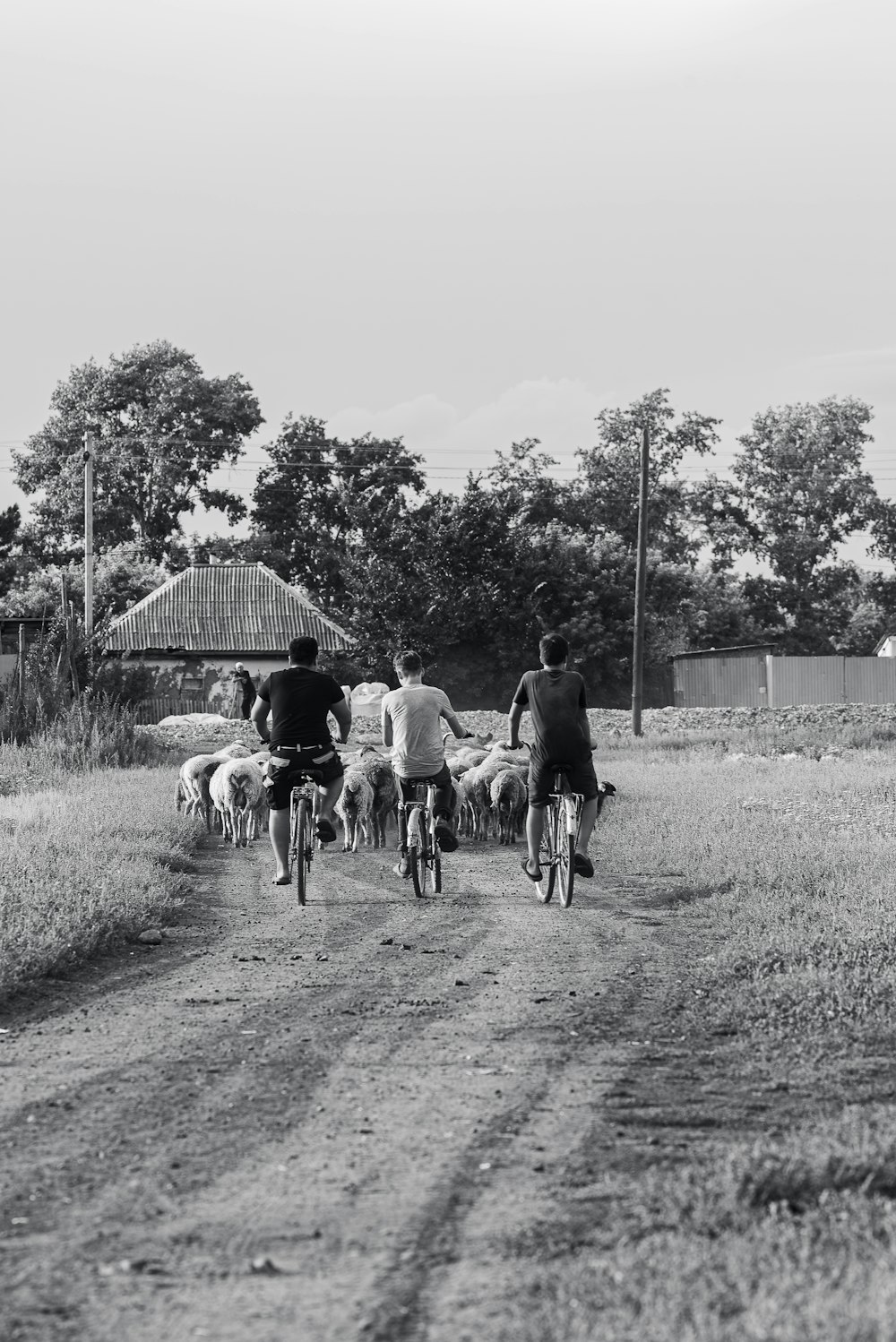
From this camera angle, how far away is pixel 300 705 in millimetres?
11484

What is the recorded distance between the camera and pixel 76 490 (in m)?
57.7

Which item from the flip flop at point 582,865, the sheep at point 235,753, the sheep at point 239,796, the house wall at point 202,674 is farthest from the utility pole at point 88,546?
the flip flop at point 582,865

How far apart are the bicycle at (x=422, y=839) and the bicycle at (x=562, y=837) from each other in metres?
0.84

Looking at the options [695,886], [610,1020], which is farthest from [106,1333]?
[695,886]

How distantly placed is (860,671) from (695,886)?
40.2 metres

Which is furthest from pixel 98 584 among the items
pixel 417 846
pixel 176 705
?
pixel 417 846

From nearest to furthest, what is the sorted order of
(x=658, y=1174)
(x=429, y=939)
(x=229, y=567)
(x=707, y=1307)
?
(x=707, y=1307) → (x=658, y=1174) → (x=429, y=939) → (x=229, y=567)

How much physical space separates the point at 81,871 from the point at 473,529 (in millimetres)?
41467

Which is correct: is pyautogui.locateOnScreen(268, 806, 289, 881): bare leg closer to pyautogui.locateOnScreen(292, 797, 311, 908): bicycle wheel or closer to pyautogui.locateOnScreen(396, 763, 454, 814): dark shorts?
pyautogui.locateOnScreen(292, 797, 311, 908): bicycle wheel

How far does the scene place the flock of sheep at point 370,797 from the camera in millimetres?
14805

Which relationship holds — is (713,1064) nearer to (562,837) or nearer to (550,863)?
(562,837)

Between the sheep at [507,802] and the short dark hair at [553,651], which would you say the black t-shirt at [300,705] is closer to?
the short dark hair at [553,651]

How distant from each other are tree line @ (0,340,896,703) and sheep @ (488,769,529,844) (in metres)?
33.1

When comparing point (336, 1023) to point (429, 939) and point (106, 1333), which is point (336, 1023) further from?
point (106, 1333)
